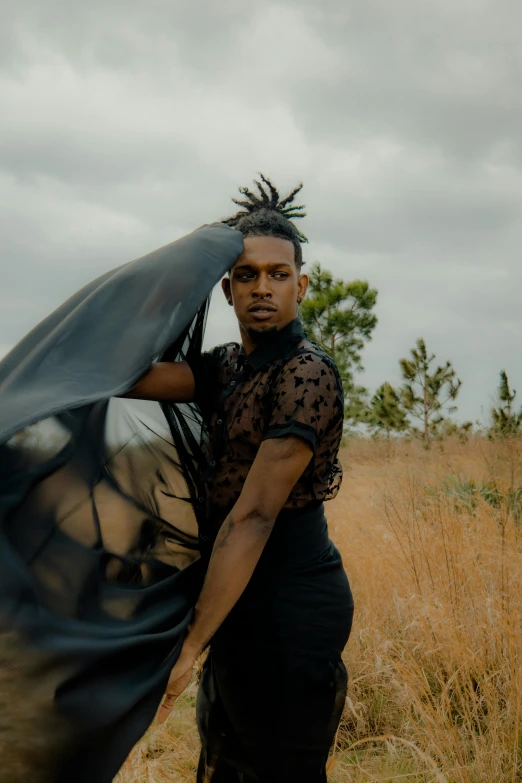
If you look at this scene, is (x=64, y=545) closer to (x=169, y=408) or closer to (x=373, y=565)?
(x=169, y=408)

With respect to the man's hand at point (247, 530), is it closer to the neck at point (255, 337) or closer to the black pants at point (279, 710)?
the black pants at point (279, 710)

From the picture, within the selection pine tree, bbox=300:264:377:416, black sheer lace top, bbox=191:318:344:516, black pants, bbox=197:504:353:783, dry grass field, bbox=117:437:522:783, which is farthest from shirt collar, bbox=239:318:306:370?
pine tree, bbox=300:264:377:416

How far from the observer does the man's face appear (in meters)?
1.89

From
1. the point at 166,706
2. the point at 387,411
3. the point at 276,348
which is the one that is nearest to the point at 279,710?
Result: the point at 166,706

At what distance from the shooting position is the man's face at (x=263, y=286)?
189 centimetres

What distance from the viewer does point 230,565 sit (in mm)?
1632

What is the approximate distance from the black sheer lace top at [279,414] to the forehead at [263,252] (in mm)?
184

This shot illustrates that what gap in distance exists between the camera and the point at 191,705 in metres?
4.04

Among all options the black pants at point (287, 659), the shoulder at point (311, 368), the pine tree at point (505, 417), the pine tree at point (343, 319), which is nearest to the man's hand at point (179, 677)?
the black pants at point (287, 659)

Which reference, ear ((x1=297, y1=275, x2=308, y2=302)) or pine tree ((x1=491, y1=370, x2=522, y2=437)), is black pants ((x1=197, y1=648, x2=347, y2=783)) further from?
pine tree ((x1=491, y1=370, x2=522, y2=437))

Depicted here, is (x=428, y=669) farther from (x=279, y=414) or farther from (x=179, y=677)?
(x=279, y=414)

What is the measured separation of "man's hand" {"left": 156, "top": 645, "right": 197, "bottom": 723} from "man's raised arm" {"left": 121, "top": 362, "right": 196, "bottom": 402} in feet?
2.17

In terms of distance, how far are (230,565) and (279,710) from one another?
48 centimetres

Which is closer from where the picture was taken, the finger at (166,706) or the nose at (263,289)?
the finger at (166,706)
